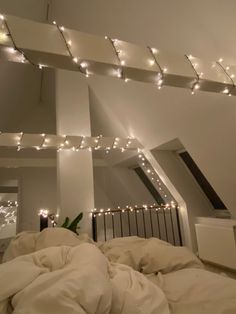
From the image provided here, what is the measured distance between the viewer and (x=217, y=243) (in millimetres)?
3533

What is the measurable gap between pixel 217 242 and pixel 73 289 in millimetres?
3120

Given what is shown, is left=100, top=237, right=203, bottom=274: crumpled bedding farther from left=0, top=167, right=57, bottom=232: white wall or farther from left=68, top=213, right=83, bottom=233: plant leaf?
left=0, top=167, right=57, bottom=232: white wall

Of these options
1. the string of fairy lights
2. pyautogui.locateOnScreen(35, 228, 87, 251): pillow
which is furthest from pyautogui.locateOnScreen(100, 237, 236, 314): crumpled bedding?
the string of fairy lights

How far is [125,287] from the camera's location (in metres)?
1.32

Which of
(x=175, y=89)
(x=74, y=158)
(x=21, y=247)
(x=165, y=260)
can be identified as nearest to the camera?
(x=165, y=260)

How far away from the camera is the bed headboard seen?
446 cm

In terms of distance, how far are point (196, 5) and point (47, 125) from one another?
4.76 metres

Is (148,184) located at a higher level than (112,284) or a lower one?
higher

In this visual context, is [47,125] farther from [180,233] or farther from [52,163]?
[180,233]

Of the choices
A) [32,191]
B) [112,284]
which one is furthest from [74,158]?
[112,284]

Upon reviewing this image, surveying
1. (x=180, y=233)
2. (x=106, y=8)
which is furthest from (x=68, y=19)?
(x=180, y=233)

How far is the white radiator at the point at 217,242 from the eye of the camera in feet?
10.9

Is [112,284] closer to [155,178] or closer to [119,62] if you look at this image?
[119,62]

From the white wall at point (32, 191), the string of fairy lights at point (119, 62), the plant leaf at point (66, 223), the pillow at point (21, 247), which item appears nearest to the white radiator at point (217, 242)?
the plant leaf at point (66, 223)
